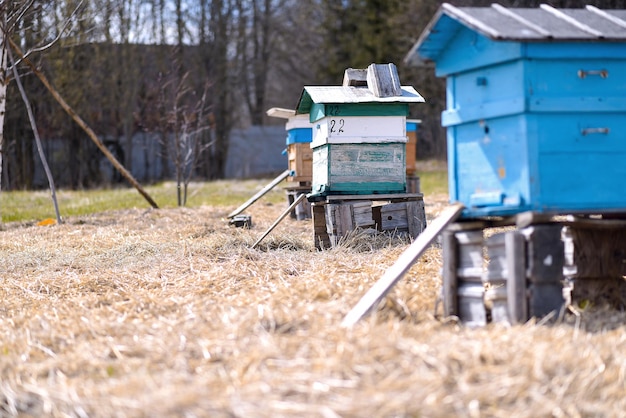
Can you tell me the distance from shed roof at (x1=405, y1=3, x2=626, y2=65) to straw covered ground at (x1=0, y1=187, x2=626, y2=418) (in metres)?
1.58

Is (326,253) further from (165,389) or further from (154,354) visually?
(165,389)

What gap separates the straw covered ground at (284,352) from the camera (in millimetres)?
3275

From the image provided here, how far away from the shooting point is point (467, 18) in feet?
15.0

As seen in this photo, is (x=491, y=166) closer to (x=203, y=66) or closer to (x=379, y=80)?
(x=379, y=80)

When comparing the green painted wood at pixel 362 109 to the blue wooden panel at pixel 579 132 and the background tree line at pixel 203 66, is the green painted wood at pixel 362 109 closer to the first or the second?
the blue wooden panel at pixel 579 132

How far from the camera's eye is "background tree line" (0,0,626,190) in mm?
24656

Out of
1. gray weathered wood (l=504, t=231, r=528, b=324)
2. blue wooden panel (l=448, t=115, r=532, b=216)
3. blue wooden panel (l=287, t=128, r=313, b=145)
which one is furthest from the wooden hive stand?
gray weathered wood (l=504, t=231, r=528, b=324)

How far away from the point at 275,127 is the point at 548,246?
27163mm

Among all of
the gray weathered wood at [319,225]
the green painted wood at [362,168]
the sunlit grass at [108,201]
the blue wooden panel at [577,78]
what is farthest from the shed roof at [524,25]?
the sunlit grass at [108,201]

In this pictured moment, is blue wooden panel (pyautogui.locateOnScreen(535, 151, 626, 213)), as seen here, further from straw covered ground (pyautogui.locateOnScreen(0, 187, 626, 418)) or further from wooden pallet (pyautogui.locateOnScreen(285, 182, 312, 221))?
wooden pallet (pyautogui.locateOnScreen(285, 182, 312, 221))

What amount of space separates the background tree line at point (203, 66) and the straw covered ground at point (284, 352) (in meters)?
17.7

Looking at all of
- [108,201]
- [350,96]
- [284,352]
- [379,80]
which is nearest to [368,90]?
[379,80]

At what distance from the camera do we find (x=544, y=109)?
4.45 meters

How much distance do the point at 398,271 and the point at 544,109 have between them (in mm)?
1230
